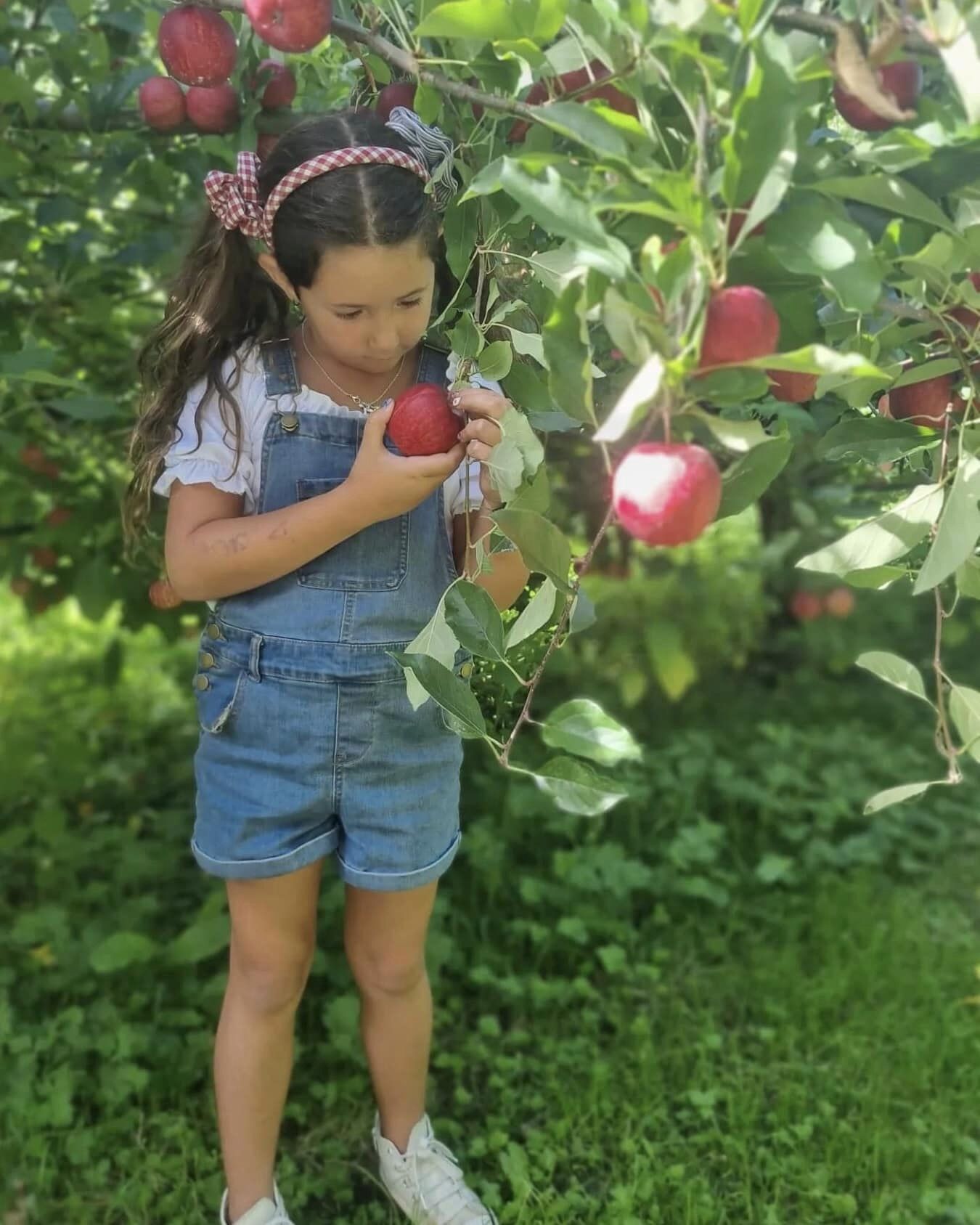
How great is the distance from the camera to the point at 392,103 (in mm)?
1217

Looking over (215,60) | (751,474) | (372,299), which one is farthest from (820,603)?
(751,474)

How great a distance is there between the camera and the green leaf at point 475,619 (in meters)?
1.09

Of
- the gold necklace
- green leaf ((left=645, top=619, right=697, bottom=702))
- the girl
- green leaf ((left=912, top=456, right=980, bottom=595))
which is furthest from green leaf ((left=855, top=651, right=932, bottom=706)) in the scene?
green leaf ((left=645, top=619, right=697, bottom=702))

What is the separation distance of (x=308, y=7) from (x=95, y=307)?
1.22 m

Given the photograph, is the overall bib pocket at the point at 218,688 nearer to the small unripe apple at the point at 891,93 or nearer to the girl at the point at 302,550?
the girl at the point at 302,550

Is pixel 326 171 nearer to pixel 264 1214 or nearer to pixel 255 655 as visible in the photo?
pixel 255 655

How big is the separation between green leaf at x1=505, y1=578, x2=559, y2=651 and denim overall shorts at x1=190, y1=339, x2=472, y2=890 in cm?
28

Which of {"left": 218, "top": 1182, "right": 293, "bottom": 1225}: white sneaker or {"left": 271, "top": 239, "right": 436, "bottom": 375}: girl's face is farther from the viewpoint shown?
{"left": 218, "top": 1182, "right": 293, "bottom": 1225}: white sneaker

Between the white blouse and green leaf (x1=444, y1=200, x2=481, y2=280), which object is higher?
green leaf (x1=444, y1=200, x2=481, y2=280)

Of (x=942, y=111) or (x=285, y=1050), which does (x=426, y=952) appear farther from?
(x=942, y=111)

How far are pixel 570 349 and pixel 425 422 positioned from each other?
1.12 feet

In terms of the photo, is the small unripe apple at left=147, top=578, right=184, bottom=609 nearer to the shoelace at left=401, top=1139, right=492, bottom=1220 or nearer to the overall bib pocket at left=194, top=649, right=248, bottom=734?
the overall bib pocket at left=194, top=649, right=248, bottom=734

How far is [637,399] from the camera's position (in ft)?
2.47

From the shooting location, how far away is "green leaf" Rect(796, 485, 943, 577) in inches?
40.5
